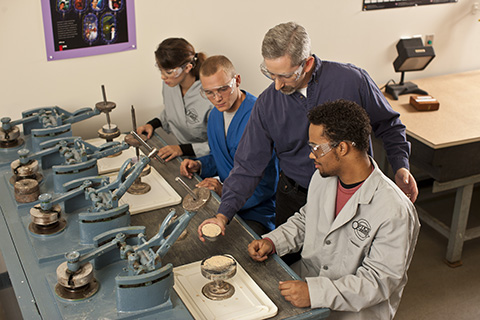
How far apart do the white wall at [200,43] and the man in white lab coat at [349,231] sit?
1.56 m

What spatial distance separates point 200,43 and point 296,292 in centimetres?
195

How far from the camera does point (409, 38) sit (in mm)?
3754

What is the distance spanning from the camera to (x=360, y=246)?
5.86ft

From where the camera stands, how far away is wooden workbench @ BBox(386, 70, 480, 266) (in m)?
2.98

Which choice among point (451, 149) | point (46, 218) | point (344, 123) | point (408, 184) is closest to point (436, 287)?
point (451, 149)

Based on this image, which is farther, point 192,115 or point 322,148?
point 192,115

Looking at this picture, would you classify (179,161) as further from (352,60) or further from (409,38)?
(409,38)

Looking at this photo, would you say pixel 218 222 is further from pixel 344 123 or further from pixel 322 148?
pixel 344 123

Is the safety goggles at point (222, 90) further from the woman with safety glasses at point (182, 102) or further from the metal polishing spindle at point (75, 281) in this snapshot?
the metal polishing spindle at point (75, 281)

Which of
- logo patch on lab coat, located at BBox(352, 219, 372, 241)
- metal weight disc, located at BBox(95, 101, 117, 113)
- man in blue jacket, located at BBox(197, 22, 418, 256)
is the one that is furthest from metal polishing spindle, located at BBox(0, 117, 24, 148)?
logo patch on lab coat, located at BBox(352, 219, 372, 241)

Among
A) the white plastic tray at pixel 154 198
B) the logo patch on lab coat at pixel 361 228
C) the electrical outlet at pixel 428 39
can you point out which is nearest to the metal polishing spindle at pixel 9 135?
the white plastic tray at pixel 154 198

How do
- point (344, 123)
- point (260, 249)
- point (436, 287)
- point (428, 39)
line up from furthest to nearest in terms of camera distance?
point (428, 39), point (436, 287), point (260, 249), point (344, 123)

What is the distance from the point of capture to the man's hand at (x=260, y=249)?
190 cm

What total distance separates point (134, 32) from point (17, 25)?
607 millimetres
